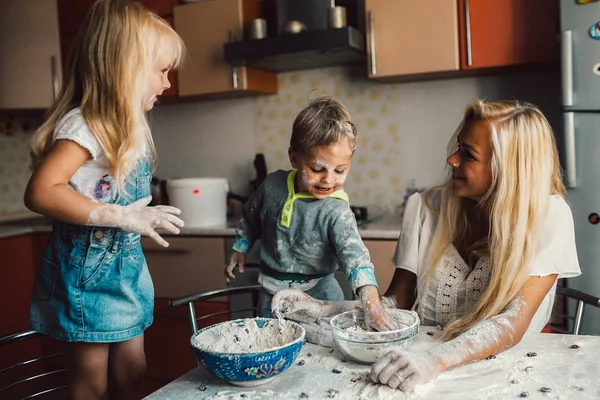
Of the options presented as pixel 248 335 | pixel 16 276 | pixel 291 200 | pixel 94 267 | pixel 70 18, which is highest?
pixel 70 18

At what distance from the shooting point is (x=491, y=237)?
1354 mm

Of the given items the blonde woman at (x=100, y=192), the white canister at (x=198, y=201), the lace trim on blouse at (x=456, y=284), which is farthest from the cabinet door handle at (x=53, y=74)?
the lace trim on blouse at (x=456, y=284)

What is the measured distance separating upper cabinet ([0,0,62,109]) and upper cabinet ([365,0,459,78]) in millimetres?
1779

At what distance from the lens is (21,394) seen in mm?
2994

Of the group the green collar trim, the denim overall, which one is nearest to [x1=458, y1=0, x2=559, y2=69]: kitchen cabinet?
the green collar trim

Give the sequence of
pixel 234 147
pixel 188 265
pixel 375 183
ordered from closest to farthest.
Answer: pixel 188 265
pixel 375 183
pixel 234 147

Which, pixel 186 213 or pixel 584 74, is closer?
pixel 584 74

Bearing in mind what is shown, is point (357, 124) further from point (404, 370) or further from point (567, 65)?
point (404, 370)

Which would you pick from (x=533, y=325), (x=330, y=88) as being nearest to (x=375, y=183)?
(x=330, y=88)

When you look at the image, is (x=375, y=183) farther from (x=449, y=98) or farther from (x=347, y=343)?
(x=347, y=343)

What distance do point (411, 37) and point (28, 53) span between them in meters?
2.08

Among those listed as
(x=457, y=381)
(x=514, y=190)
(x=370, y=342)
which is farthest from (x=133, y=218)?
(x=514, y=190)

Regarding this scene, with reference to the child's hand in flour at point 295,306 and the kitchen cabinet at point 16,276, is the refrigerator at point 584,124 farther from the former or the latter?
the kitchen cabinet at point 16,276

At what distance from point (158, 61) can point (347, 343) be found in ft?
2.48
